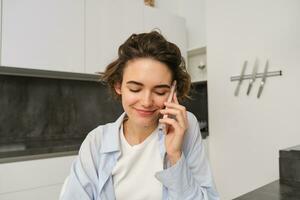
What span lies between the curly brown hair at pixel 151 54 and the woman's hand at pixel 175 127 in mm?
115

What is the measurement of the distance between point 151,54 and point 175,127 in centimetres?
24

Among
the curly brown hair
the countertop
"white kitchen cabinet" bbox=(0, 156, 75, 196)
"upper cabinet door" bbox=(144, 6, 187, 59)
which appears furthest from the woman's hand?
"upper cabinet door" bbox=(144, 6, 187, 59)

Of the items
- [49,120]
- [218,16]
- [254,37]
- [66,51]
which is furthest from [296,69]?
[49,120]

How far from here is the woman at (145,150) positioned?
0.81 meters

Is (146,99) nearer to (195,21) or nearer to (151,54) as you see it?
(151,54)

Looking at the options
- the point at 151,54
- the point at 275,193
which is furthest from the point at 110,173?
the point at 275,193

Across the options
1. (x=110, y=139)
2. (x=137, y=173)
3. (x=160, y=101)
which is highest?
(x=160, y=101)

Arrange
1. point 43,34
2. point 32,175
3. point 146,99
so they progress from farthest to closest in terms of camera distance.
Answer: point 43,34 < point 32,175 < point 146,99

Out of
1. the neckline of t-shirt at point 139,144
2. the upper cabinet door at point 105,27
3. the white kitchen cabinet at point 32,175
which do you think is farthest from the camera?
the upper cabinet door at point 105,27

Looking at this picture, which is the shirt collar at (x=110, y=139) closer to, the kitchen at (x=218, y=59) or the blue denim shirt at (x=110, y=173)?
the blue denim shirt at (x=110, y=173)

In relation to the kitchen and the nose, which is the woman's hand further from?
the kitchen

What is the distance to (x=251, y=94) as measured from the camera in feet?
6.25

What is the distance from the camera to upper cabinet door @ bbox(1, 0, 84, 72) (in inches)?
59.7

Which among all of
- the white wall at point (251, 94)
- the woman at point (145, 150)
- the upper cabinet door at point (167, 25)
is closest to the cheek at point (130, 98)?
the woman at point (145, 150)
